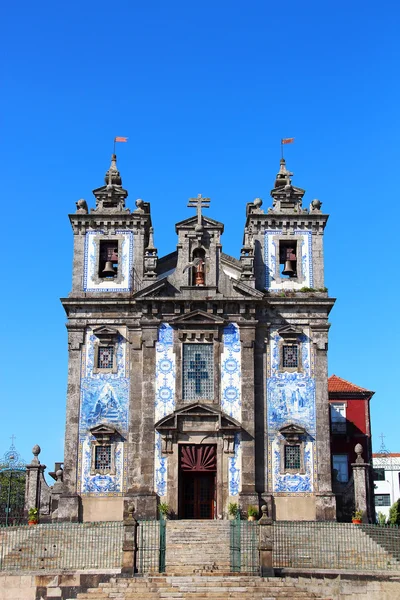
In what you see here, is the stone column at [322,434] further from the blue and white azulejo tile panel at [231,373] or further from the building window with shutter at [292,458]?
the blue and white azulejo tile panel at [231,373]

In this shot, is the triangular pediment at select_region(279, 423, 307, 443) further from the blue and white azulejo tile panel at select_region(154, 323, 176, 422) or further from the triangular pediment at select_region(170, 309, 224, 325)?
the triangular pediment at select_region(170, 309, 224, 325)

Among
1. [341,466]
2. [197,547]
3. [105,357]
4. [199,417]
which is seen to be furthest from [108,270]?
[341,466]

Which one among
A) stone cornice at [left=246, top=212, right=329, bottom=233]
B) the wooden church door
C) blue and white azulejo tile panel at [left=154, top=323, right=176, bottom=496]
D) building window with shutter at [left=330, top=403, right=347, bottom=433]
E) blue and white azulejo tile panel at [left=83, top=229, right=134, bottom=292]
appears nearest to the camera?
blue and white azulejo tile panel at [left=154, top=323, right=176, bottom=496]

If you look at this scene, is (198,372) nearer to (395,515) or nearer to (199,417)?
(199,417)

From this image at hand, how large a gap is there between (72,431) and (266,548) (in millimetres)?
12081

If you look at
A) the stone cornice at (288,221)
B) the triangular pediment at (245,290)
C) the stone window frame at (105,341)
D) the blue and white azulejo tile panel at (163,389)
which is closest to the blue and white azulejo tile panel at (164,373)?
the blue and white azulejo tile panel at (163,389)

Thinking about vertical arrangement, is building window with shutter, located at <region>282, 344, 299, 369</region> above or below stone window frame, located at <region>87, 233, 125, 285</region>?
below

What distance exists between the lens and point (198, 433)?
3362 centimetres

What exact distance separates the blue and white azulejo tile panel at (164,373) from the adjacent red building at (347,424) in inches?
579

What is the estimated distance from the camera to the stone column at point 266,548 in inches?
955

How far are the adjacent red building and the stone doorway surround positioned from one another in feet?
44.6

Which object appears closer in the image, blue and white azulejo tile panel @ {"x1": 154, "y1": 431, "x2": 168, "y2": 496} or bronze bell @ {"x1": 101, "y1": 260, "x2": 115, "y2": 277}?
blue and white azulejo tile panel @ {"x1": 154, "y1": 431, "x2": 168, "y2": 496}

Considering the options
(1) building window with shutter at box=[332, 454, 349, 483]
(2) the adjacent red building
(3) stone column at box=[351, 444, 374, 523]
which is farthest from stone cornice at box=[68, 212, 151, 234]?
(1) building window with shutter at box=[332, 454, 349, 483]

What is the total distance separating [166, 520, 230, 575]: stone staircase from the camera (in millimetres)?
25484
